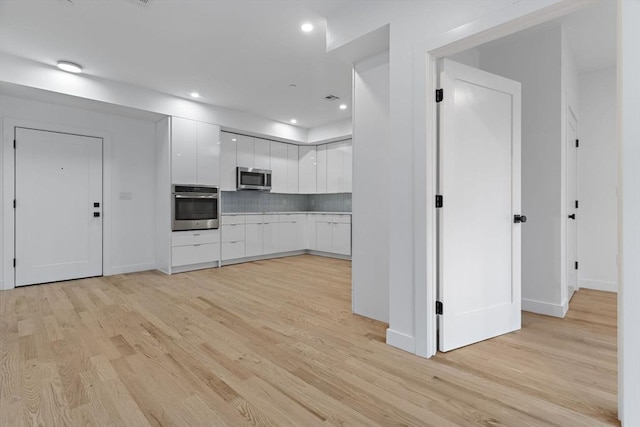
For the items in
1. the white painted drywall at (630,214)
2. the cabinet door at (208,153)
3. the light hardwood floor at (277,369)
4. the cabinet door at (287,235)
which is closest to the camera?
the white painted drywall at (630,214)

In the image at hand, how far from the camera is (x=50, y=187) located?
13.8 ft

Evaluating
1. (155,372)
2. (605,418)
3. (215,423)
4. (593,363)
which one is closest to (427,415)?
(605,418)

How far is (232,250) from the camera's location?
5.57 metres

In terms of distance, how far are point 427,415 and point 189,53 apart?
150 inches

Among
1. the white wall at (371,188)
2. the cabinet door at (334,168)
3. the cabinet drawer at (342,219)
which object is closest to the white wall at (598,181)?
the white wall at (371,188)

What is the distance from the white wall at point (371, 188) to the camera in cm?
267

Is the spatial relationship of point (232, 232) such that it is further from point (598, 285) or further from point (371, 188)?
point (598, 285)

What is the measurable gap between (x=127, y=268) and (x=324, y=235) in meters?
3.43

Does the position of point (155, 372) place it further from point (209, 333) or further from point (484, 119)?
point (484, 119)

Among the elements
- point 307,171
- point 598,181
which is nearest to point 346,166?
point 307,171

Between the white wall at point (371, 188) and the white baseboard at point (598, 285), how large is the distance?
2.85 metres

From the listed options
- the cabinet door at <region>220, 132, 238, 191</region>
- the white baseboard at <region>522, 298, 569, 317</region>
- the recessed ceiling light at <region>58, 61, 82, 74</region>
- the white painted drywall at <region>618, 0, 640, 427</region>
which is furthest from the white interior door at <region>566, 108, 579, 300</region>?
the recessed ceiling light at <region>58, 61, 82, 74</region>

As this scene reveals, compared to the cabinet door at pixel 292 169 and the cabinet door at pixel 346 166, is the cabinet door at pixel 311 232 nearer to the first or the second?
the cabinet door at pixel 292 169

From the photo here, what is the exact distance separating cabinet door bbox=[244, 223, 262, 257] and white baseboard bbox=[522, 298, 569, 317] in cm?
425
